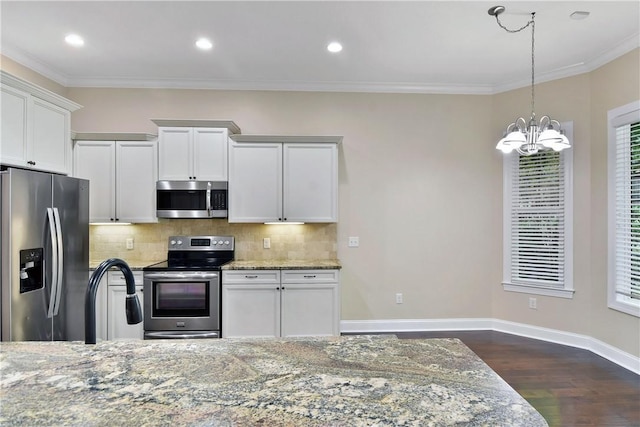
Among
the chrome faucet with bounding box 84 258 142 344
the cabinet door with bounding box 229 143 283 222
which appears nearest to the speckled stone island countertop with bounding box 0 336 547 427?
the chrome faucet with bounding box 84 258 142 344

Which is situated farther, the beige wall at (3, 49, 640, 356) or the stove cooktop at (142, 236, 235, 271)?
the beige wall at (3, 49, 640, 356)

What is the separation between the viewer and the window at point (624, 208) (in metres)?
3.14

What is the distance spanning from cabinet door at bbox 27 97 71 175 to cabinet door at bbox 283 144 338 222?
208 centimetres

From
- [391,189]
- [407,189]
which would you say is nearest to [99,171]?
[391,189]

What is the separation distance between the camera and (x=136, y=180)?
3.76 metres

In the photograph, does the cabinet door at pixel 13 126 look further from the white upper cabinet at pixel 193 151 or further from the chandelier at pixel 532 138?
the chandelier at pixel 532 138

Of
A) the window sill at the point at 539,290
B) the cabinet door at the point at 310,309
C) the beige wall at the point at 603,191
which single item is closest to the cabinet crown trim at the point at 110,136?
the cabinet door at the point at 310,309

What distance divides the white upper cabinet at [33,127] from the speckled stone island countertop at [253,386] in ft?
6.90

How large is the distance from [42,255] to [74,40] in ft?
6.73

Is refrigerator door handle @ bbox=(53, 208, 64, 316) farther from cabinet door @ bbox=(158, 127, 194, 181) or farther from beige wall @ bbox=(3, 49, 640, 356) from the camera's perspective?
beige wall @ bbox=(3, 49, 640, 356)

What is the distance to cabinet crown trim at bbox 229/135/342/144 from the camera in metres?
3.76

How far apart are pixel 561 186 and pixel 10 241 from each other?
5.07m

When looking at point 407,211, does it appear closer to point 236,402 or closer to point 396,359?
point 396,359

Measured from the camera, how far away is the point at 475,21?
9.39 ft
